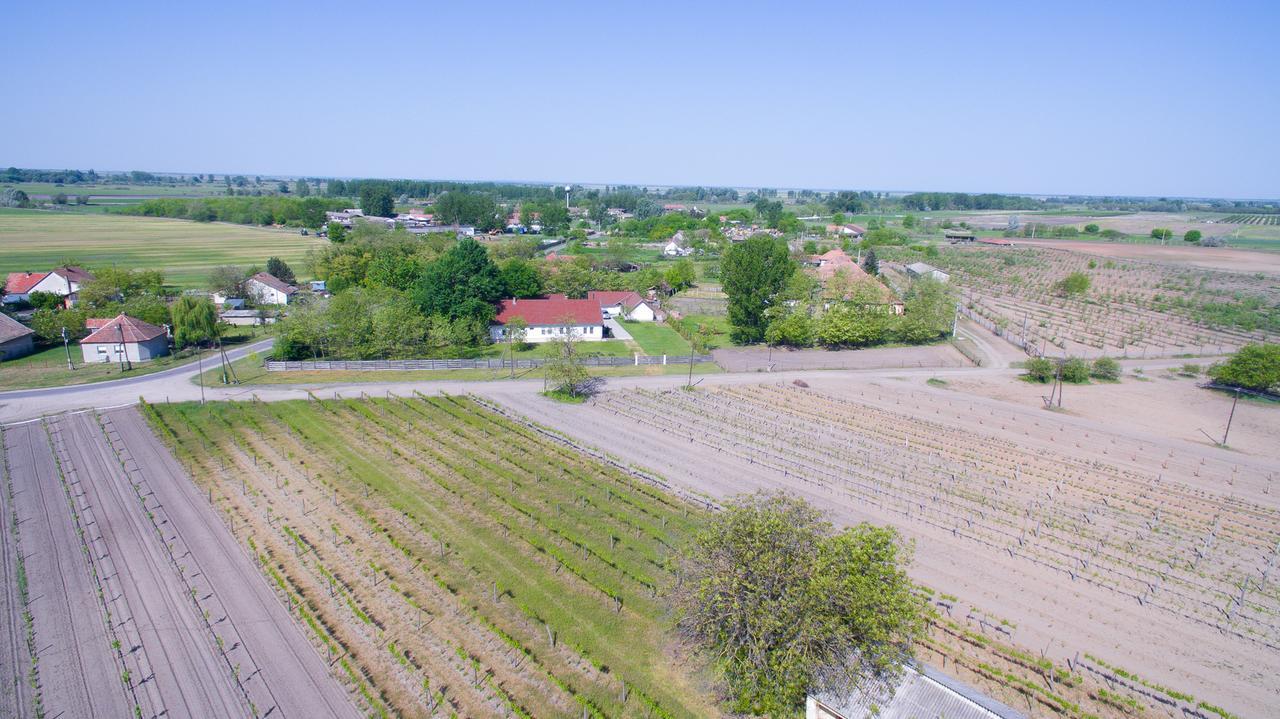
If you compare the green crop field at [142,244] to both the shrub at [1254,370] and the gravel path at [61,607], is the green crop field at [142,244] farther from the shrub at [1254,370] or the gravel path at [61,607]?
the shrub at [1254,370]

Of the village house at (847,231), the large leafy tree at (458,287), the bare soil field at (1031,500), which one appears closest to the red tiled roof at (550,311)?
the large leafy tree at (458,287)

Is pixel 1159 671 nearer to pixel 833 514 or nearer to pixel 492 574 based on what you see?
pixel 833 514

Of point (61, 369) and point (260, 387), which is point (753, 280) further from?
point (61, 369)

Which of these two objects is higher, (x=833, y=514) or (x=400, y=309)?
(x=400, y=309)

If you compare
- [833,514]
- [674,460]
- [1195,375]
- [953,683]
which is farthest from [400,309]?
[1195,375]

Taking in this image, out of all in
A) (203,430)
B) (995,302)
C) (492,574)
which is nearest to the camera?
(492,574)

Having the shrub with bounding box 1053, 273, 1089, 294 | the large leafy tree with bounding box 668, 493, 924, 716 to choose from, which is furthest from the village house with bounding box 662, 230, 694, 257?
the large leafy tree with bounding box 668, 493, 924, 716

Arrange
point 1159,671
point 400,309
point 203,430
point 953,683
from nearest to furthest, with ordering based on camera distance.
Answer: point 953,683 < point 1159,671 < point 203,430 < point 400,309

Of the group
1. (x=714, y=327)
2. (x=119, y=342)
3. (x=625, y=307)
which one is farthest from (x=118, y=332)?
(x=714, y=327)
